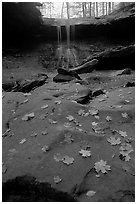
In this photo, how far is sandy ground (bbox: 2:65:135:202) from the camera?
2906mm

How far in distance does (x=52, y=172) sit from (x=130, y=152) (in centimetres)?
124

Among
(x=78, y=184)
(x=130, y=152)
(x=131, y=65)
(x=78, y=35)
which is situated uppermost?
(x=78, y=35)

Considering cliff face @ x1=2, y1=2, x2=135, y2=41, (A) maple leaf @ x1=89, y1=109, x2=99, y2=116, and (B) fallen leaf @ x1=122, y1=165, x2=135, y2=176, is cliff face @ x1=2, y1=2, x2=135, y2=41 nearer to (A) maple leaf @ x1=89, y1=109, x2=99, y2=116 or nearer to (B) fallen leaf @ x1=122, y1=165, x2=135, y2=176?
(A) maple leaf @ x1=89, y1=109, x2=99, y2=116

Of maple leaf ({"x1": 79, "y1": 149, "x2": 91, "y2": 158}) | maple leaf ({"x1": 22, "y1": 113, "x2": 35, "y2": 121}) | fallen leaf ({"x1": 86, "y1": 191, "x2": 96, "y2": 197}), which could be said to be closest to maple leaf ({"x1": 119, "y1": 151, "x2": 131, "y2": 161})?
maple leaf ({"x1": 79, "y1": 149, "x2": 91, "y2": 158})

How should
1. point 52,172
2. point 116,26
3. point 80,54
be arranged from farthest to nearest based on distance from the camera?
point 116,26
point 80,54
point 52,172

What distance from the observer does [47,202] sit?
9.35ft

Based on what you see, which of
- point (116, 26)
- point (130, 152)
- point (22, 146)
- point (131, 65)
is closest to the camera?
point (130, 152)

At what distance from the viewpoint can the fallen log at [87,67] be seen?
990 cm

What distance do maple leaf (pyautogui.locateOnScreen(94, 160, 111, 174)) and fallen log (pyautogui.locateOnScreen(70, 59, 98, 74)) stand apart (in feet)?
22.8

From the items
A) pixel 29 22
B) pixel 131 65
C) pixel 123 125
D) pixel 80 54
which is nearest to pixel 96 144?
pixel 123 125

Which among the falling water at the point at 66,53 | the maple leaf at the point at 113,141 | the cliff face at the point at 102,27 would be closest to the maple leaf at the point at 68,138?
the maple leaf at the point at 113,141

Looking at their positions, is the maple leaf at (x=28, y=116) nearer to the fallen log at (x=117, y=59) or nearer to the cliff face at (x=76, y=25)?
the fallen log at (x=117, y=59)

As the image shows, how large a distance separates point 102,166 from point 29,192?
41.9 inches

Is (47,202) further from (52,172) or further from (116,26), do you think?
(116,26)
